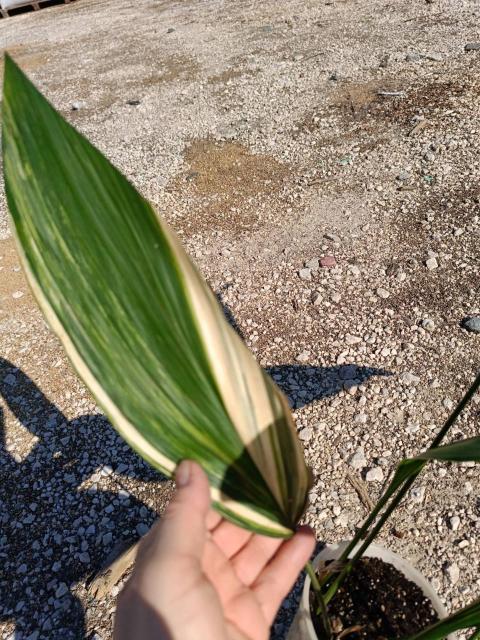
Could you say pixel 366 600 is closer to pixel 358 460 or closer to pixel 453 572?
pixel 453 572

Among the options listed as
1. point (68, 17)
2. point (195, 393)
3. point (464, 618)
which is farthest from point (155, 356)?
point (68, 17)

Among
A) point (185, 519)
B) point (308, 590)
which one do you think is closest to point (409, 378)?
point (308, 590)

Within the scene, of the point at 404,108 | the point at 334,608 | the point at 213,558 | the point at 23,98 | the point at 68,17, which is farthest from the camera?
the point at 68,17

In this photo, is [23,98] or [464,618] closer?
[23,98]

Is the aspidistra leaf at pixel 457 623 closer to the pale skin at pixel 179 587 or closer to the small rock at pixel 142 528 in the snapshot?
the pale skin at pixel 179 587

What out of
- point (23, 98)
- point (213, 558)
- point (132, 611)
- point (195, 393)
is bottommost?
point (213, 558)

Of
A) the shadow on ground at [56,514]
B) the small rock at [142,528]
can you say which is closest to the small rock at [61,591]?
the shadow on ground at [56,514]

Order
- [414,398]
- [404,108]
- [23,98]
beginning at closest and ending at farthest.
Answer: [23,98], [414,398], [404,108]

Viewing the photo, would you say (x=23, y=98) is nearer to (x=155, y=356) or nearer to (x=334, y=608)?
(x=155, y=356)

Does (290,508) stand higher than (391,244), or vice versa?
(290,508)
